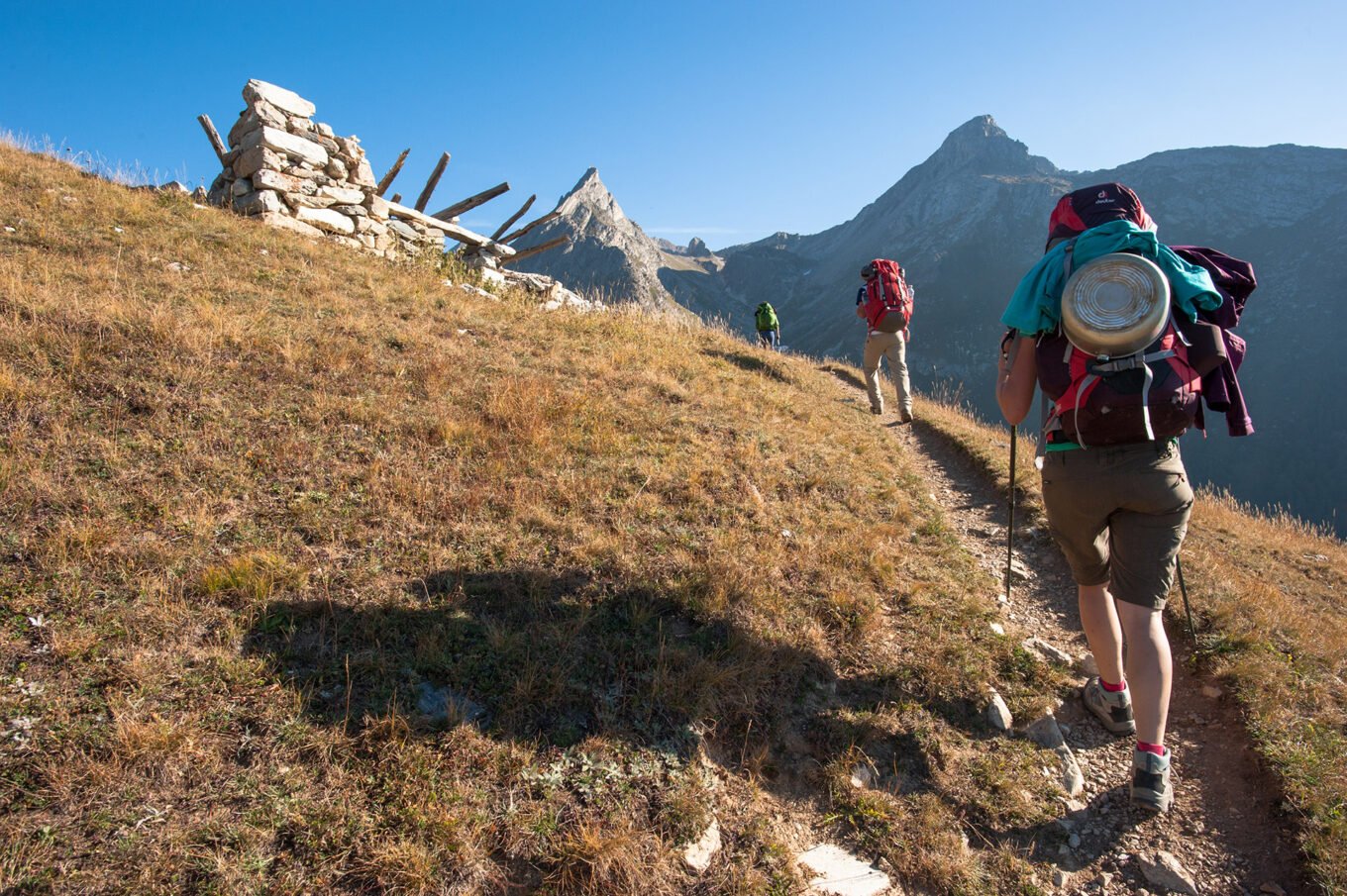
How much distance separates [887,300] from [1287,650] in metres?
6.41

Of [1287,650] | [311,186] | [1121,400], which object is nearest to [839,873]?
[1121,400]

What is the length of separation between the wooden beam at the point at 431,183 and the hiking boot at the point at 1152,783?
674 inches

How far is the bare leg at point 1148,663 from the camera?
2.77 metres

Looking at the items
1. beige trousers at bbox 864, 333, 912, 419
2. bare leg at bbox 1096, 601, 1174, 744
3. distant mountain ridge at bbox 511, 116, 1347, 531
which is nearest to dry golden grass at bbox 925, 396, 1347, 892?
bare leg at bbox 1096, 601, 1174, 744

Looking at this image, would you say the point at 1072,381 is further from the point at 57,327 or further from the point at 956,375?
the point at 956,375

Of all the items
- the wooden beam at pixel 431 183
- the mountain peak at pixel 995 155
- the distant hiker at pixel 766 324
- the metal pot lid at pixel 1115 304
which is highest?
the mountain peak at pixel 995 155

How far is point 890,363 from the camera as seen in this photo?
10.1 metres

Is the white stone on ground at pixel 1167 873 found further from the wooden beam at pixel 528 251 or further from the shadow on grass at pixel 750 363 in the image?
the wooden beam at pixel 528 251

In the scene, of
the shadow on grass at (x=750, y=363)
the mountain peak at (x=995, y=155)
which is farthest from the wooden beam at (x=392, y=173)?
the mountain peak at (x=995, y=155)

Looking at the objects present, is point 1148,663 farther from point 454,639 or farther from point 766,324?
point 766,324

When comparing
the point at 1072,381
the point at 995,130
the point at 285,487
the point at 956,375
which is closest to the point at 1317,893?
the point at 1072,381

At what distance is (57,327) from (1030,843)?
795 cm

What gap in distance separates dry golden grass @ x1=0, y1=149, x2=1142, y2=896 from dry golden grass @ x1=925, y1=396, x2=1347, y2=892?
106 cm

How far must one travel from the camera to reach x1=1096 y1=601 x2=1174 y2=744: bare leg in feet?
9.09
